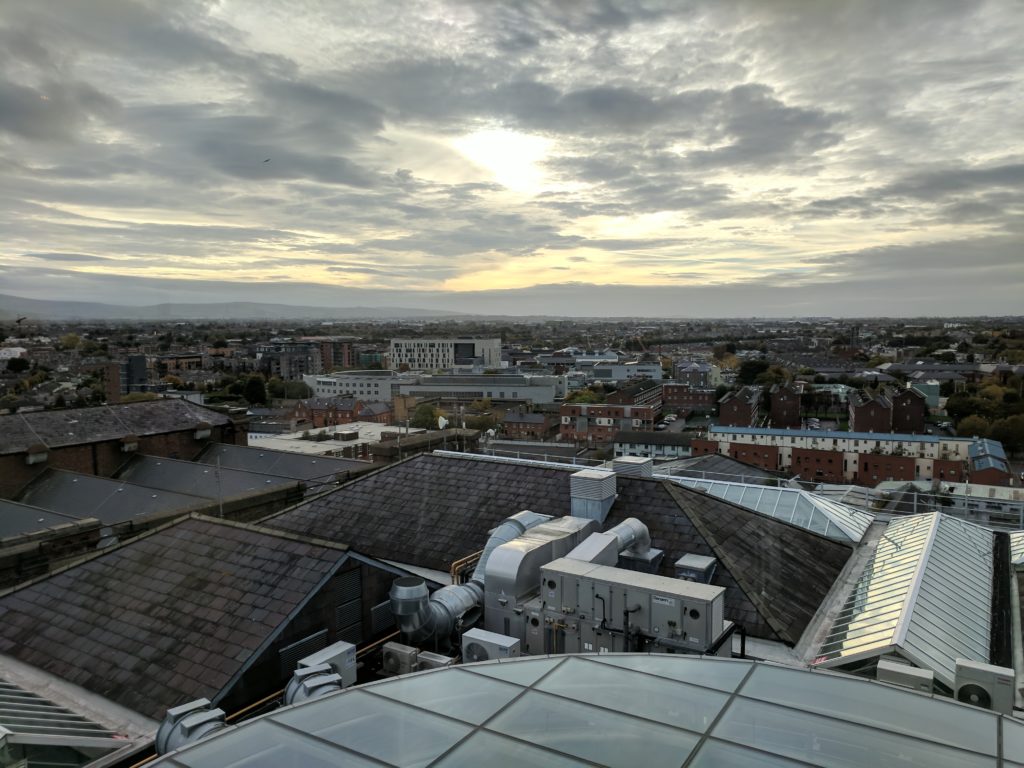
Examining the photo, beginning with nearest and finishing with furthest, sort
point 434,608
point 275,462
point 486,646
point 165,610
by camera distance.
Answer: point 486,646 → point 165,610 → point 434,608 → point 275,462

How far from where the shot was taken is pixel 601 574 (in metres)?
10.8

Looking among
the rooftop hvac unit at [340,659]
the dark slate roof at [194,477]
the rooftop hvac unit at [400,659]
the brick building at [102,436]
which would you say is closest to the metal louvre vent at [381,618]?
the rooftop hvac unit at [400,659]

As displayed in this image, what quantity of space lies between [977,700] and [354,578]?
9.57 meters

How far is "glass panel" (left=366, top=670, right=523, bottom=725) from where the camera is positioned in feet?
22.1

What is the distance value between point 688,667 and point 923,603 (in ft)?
25.6

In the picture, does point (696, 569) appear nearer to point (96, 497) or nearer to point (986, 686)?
point (986, 686)

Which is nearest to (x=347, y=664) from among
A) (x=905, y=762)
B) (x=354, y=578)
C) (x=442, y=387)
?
(x=354, y=578)

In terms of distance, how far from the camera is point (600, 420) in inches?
3826

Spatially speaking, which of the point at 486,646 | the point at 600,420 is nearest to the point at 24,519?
the point at 486,646

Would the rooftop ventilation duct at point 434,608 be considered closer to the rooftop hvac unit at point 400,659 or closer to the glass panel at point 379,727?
the rooftop hvac unit at point 400,659

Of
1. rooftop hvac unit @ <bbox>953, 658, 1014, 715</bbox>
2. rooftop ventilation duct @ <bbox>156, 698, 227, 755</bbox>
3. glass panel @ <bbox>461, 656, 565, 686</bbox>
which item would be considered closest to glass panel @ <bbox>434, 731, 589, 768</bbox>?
glass panel @ <bbox>461, 656, 565, 686</bbox>

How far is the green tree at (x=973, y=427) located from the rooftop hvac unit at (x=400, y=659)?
100 m

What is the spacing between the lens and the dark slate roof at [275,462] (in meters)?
32.2

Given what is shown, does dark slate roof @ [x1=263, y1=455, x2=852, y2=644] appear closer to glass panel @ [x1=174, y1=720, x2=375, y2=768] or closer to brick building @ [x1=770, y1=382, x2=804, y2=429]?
glass panel @ [x1=174, y1=720, x2=375, y2=768]
